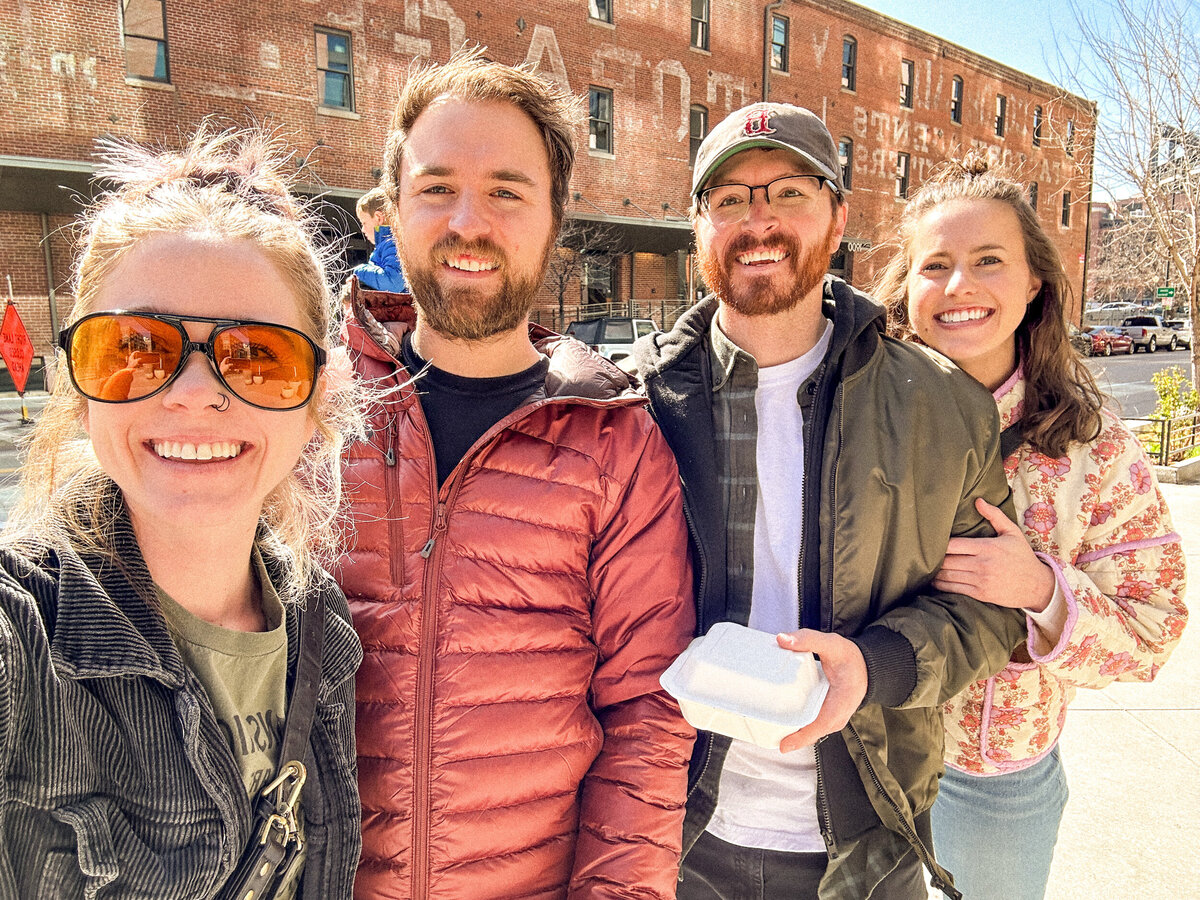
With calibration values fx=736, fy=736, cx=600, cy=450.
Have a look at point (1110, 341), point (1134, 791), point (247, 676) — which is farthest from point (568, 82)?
point (1110, 341)

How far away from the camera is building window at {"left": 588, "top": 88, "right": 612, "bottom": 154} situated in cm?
2072

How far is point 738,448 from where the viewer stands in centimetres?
192

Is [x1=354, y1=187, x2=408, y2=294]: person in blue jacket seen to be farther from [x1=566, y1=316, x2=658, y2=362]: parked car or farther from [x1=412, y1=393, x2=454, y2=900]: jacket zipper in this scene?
[x1=566, y1=316, x2=658, y2=362]: parked car

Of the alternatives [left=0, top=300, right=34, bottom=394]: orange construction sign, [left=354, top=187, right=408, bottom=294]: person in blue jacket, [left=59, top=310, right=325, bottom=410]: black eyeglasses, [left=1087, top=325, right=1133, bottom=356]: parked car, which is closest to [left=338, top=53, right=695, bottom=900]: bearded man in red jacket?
[left=59, top=310, right=325, bottom=410]: black eyeglasses

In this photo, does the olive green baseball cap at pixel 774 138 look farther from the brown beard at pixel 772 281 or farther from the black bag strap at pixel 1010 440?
the black bag strap at pixel 1010 440

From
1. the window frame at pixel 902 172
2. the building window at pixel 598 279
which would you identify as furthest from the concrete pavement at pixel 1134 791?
the window frame at pixel 902 172

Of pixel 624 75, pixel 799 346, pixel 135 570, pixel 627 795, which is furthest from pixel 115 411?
pixel 624 75

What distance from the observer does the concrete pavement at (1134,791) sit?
9.17 ft

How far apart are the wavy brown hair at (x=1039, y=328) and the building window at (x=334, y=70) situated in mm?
17868

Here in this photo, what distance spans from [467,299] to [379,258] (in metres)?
2.58

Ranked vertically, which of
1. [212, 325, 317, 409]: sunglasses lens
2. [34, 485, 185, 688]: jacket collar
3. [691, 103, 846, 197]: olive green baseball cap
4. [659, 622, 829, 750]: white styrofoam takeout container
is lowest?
[659, 622, 829, 750]: white styrofoam takeout container

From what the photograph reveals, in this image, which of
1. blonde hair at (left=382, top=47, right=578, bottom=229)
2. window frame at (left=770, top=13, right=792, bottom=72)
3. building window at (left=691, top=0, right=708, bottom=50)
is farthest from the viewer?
window frame at (left=770, top=13, right=792, bottom=72)

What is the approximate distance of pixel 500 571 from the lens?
1.62m

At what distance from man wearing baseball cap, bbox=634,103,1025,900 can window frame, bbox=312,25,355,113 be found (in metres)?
17.9
